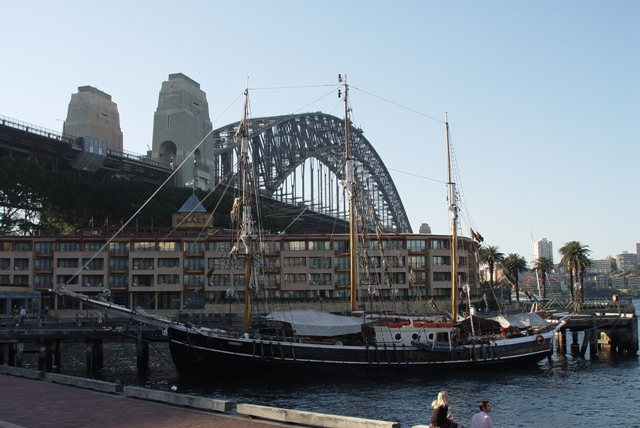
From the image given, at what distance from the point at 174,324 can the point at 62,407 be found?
30.8m

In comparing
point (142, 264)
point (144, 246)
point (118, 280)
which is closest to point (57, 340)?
point (118, 280)

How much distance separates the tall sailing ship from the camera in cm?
5925

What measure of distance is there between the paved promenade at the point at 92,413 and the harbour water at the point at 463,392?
55.8ft

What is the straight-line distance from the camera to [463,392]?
180 ft

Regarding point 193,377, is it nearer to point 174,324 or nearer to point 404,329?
point 174,324

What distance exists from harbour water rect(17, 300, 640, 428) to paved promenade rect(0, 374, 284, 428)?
1702cm

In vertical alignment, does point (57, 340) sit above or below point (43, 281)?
below

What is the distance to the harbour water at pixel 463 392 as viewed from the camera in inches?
1785

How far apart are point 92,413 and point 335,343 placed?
3542cm

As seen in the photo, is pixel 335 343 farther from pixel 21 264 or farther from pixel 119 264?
pixel 21 264

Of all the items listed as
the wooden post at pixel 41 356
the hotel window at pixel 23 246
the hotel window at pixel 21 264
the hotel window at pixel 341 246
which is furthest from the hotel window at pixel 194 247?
the wooden post at pixel 41 356

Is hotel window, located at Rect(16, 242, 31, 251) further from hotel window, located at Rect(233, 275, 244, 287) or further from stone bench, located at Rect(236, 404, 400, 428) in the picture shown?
stone bench, located at Rect(236, 404, 400, 428)

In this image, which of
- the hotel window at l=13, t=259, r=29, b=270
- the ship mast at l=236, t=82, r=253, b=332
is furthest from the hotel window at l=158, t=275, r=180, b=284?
the ship mast at l=236, t=82, r=253, b=332

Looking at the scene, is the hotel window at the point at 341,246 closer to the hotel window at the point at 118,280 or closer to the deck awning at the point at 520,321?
the hotel window at the point at 118,280
